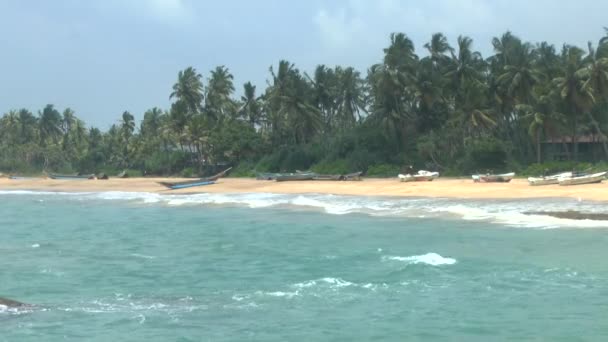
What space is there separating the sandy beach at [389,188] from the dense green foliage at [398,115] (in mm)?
7490

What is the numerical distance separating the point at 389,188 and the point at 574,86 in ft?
46.8

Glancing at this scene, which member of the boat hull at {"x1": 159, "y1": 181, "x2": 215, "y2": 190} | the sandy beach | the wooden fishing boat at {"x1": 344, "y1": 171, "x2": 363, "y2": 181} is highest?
the wooden fishing boat at {"x1": 344, "y1": 171, "x2": 363, "y2": 181}

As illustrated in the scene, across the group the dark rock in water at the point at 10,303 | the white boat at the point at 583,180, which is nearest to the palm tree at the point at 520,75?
the white boat at the point at 583,180

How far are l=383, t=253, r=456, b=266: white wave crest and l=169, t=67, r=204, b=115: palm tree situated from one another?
62514 mm

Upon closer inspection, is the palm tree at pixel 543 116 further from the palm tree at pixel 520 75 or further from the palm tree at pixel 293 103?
the palm tree at pixel 293 103

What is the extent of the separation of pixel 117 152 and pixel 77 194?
3231cm

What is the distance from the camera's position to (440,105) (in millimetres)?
61156

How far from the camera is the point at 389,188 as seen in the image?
4400 centimetres

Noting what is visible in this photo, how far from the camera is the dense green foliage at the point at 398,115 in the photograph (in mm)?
50231

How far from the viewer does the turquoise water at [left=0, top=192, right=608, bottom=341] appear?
39.1 ft

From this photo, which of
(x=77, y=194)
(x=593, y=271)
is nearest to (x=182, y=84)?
(x=77, y=194)

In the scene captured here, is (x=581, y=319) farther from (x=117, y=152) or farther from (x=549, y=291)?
(x=117, y=152)

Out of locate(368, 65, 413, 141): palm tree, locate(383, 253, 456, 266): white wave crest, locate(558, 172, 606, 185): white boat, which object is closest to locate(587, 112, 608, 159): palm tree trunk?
locate(368, 65, 413, 141): palm tree

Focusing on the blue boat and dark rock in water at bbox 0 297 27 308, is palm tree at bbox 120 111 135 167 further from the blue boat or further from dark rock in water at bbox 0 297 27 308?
dark rock in water at bbox 0 297 27 308
